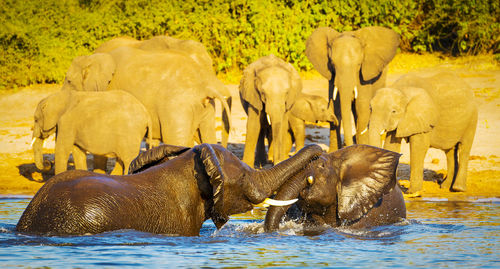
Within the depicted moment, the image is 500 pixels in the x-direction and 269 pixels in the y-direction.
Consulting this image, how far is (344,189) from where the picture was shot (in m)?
6.94

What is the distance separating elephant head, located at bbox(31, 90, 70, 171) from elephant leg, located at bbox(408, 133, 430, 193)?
4547 mm

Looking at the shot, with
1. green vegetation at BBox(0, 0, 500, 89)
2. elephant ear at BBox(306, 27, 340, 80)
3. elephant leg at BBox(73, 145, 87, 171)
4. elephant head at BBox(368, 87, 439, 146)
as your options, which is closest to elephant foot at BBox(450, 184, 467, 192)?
elephant head at BBox(368, 87, 439, 146)


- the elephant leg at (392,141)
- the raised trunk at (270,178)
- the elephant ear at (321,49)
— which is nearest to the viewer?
the raised trunk at (270,178)

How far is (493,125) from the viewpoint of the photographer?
14039 mm

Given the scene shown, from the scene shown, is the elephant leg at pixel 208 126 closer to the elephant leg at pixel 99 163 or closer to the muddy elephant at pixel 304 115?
the elephant leg at pixel 99 163

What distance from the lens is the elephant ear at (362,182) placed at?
695 cm

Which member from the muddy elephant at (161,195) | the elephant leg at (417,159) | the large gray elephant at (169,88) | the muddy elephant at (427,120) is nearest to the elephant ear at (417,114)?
the muddy elephant at (427,120)

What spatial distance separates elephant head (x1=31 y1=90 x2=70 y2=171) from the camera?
441 inches

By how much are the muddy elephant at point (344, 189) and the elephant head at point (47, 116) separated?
500 cm

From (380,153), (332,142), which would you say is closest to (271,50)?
(332,142)

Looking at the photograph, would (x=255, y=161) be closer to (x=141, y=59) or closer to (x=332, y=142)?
(x=332, y=142)

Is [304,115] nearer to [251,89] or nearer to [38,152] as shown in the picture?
[251,89]

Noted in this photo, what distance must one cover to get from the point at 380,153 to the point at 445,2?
44.3 ft

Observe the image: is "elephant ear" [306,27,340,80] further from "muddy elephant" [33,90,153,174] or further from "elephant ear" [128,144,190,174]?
"elephant ear" [128,144,190,174]
